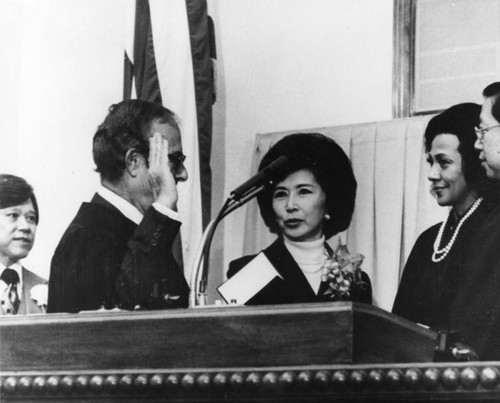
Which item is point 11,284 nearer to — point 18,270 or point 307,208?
point 18,270

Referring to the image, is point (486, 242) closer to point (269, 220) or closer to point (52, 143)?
point (269, 220)

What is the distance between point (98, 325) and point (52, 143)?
2.49 meters

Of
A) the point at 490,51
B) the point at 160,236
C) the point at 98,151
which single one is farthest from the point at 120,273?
the point at 490,51

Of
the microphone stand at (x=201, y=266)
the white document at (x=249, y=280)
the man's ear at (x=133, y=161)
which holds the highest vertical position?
the man's ear at (x=133, y=161)

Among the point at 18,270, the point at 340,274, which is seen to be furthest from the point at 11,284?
the point at 340,274

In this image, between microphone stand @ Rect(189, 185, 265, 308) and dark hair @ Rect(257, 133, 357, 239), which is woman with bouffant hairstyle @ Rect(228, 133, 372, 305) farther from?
microphone stand @ Rect(189, 185, 265, 308)

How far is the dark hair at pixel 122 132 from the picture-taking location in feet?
13.5

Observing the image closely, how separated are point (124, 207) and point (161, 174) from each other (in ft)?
0.64

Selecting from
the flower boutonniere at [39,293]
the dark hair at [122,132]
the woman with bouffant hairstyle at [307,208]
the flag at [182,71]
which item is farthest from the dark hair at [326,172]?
the flower boutonniere at [39,293]

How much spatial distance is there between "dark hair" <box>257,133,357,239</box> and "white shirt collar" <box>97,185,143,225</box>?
57cm

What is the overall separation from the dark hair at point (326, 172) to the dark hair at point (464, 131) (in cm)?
39

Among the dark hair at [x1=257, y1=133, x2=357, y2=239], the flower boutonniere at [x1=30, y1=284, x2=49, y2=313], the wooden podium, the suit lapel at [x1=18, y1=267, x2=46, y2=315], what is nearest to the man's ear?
the dark hair at [x1=257, y1=133, x2=357, y2=239]

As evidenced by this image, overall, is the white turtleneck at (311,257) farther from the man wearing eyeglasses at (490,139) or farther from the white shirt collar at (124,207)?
the man wearing eyeglasses at (490,139)

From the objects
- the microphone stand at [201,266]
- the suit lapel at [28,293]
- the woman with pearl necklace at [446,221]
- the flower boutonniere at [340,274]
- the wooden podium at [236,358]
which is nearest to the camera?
the wooden podium at [236,358]
